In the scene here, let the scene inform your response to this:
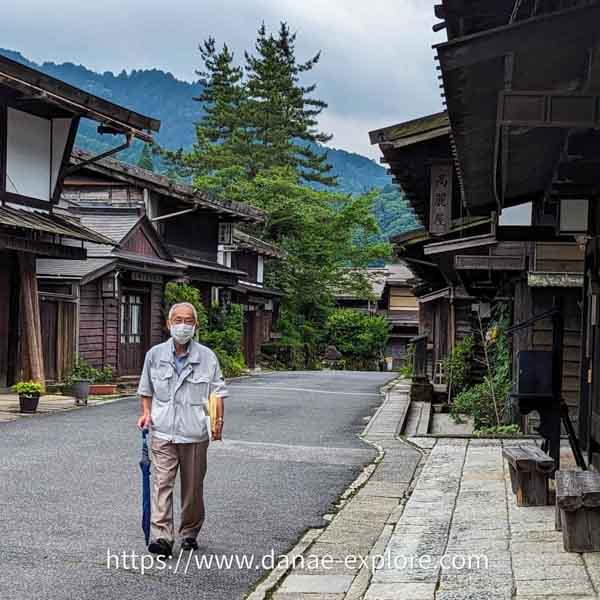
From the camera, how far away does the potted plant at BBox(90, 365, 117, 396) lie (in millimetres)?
22047

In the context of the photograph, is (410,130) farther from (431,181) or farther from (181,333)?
(181,333)

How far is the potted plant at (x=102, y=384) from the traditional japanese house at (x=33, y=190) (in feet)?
6.32

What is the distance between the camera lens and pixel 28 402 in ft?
56.0

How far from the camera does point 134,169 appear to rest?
30.3m

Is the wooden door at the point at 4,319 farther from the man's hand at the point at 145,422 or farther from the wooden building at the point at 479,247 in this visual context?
the man's hand at the point at 145,422

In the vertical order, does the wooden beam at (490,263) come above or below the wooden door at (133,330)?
above

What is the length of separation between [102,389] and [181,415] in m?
15.3

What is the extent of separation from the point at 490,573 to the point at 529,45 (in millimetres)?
3258

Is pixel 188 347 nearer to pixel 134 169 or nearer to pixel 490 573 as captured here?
pixel 490 573

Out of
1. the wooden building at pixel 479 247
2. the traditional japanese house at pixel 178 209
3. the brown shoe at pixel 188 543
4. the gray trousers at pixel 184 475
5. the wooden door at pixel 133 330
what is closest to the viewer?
the gray trousers at pixel 184 475

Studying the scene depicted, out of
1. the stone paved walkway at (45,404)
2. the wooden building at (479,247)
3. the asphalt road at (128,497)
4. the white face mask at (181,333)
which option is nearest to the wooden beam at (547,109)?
the white face mask at (181,333)

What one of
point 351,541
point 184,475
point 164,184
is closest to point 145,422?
point 184,475

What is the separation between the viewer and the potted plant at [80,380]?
19.1 m

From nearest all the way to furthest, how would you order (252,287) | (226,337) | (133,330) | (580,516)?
(580,516)
(133,330)
(226,337)
(252,287)
